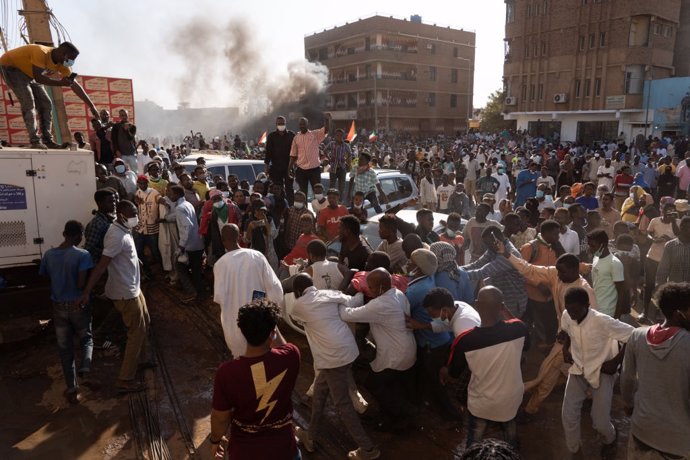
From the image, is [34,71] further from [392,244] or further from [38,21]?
[392,244]

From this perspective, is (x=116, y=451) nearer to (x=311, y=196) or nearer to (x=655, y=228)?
(x=311, y=196)

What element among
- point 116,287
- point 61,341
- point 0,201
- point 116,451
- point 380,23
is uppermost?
point 380,23

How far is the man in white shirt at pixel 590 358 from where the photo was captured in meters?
3.71

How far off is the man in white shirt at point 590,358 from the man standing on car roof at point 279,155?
6437mm

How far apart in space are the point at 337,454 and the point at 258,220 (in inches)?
149

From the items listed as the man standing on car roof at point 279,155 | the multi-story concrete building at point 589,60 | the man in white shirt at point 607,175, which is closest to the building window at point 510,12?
the multi-story concrete building at point 589,60

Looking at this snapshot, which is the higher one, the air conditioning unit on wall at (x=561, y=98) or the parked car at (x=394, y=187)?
the air conditioning unit on wall at (x=561, y=98)

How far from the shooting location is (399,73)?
162 feet

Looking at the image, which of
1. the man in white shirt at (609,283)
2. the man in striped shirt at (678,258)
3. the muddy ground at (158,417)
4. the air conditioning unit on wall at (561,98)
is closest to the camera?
the muddy ground at (158,417)

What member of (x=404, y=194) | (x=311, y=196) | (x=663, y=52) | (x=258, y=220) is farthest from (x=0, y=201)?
(x=663, y=52)

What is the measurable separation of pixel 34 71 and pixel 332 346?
5756 mm

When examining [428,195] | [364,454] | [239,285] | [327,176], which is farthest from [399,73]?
[364,454]

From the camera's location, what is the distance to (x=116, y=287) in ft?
17.5

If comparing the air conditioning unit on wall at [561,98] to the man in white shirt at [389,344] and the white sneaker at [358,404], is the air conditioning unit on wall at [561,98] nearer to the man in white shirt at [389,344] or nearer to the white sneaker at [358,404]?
the man in white shirt at [389,344]
